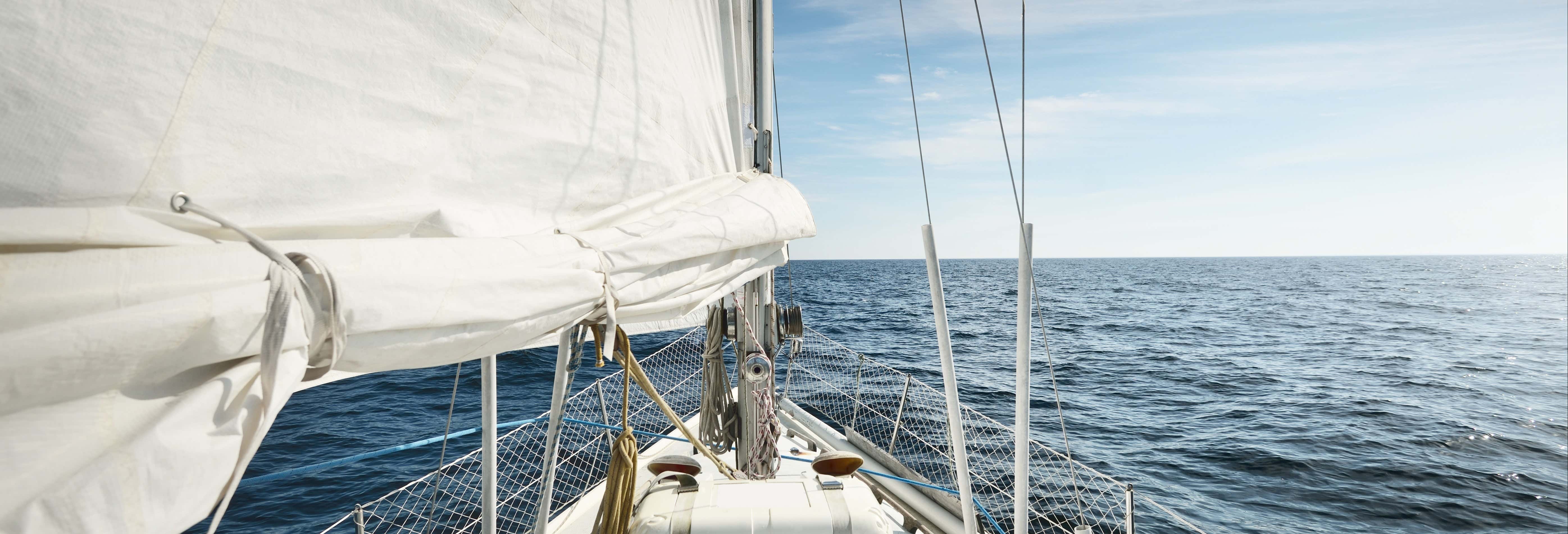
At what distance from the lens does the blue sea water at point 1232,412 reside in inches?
313

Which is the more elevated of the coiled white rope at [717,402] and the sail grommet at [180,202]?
the sail grommet at [180,202]

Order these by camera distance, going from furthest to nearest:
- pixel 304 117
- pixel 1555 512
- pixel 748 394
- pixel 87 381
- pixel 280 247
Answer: pixel 1555 512 < pixel 748 394 < pixel 304 117 < pixel 280 247 < pixel 87 381

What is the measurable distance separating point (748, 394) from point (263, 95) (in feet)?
8.38

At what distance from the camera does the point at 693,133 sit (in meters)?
2.47

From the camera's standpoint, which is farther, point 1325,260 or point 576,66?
point 1325,260

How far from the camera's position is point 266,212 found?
44.3 inches

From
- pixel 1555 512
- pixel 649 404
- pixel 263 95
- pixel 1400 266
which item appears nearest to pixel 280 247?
pixel 263 95

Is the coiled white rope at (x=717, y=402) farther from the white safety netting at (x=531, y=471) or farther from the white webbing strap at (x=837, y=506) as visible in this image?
the white webbing strap at (x=837, y=506)

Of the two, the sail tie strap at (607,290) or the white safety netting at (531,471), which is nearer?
the sail tie strap at (607,290)

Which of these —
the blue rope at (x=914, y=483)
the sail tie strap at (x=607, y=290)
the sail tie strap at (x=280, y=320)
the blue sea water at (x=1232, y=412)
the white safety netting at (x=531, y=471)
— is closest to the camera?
the sail tie strap at (x=280, y=320)

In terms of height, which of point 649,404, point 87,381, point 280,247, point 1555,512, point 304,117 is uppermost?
point 304,117

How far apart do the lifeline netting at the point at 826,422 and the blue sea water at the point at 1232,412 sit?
0.92 metres

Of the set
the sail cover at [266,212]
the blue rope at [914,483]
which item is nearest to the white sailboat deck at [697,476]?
the blue rope at [914,483]

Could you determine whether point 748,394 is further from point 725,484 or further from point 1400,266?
point 1400,266
